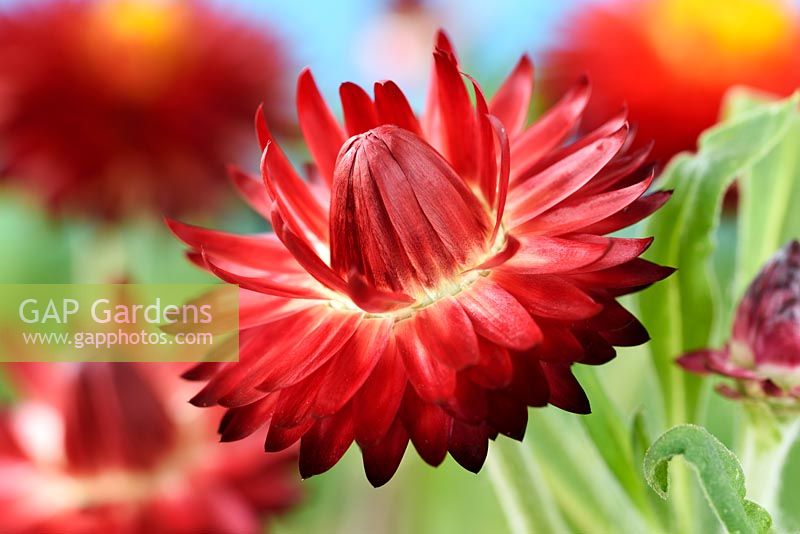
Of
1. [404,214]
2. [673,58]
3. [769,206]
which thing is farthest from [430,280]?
[673,58]

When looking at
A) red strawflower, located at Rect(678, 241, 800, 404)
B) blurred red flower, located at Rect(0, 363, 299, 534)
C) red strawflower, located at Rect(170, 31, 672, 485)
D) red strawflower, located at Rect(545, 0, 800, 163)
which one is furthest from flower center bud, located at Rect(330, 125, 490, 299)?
red strawflower, located at Rect(545, 0, 800, 163)

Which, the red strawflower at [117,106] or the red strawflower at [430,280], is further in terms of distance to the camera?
the red strawflower at [117,106]

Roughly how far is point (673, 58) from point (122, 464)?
625mm

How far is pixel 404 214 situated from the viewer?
0.35 metres

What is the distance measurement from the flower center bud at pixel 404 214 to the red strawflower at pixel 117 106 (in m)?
0.62

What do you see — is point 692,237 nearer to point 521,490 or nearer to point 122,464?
point 521,490

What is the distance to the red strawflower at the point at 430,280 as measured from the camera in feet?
1.01

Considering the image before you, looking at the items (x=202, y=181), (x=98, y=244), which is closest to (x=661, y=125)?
(x=202, y=181)

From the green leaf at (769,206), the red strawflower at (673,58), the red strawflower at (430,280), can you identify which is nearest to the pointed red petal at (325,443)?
the red strawflower at (430,280)

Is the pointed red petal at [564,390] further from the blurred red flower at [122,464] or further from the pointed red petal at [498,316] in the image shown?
the blurred red flower at [122,464]

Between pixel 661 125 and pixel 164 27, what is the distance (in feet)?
1.83

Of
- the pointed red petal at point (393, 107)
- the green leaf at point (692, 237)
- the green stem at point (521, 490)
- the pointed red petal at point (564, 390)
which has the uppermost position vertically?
the pointed red petal at point (393, 107)

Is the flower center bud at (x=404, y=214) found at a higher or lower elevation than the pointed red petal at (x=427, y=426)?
higher

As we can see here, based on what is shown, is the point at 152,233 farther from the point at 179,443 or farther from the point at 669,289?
the point at 669,289
